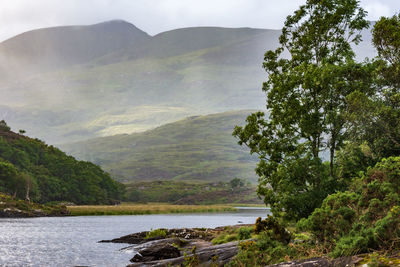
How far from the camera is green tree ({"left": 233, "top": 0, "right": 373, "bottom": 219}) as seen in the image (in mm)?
33312

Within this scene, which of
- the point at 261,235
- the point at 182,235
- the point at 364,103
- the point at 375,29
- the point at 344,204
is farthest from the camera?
the point at 182,235

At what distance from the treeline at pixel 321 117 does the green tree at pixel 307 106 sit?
0.28ft

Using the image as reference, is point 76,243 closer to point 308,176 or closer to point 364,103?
point 308,176

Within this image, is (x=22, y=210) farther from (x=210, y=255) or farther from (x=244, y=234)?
(x=210, y=255)

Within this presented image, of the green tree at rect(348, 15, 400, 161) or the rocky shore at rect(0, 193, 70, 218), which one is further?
the rocky shore at rect(0, 193, 70, 218)

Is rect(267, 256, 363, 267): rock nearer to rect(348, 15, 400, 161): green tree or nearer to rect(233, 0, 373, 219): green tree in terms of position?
rect(233, 0, 373, 219): green tree

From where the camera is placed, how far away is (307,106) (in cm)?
3616

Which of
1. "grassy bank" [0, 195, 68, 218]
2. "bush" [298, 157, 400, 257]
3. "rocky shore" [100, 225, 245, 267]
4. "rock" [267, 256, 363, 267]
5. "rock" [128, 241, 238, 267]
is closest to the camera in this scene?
"rock" [267, 256, 363, 267]

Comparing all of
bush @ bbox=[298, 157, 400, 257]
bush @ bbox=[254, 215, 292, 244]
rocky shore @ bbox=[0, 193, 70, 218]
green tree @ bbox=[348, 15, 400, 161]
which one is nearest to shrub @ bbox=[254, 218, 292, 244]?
bush @ bbox=[254, 215, 292, 244]

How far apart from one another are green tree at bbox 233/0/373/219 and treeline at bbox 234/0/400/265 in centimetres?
8

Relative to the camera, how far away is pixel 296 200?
32.3m

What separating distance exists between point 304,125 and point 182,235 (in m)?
26.1

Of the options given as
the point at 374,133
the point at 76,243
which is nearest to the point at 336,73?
the point at 374,133

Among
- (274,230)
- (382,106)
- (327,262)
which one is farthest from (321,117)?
(327,262)
